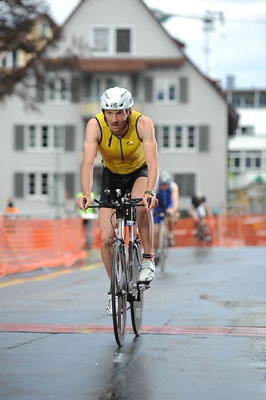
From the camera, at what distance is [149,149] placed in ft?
28.1

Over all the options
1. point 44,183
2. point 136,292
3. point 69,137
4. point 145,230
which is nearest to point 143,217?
point 145,230

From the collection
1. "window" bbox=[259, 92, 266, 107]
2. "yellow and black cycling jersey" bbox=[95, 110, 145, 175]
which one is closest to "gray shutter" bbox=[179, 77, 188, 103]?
"yellow and black cycling jersey" bbox=[95, 110, 145, 175]

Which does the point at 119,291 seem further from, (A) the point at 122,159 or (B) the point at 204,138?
A: (B) the point at 204,138

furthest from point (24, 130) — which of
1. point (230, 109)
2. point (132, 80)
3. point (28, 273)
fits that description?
point (28, 273)

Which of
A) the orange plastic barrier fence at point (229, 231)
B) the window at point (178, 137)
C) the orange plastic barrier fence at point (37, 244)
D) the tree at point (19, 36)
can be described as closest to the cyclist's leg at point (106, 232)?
the orange plastic barrier fence at point (37, 244)

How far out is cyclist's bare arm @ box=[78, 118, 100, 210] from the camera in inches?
328

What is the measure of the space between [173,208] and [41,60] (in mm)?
17184

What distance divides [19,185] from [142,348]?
59.2 meters

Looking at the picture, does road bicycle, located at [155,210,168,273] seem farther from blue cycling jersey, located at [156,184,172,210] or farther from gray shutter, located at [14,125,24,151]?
gray shutter, located at [14,125,24,151]

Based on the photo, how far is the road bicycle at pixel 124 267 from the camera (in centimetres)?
813

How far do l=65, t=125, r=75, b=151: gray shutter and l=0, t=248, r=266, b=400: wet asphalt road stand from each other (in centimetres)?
5151

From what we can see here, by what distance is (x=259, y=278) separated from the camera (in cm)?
1627

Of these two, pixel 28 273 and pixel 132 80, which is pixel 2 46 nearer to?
pixel 28 273

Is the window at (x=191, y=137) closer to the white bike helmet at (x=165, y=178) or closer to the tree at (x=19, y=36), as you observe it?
the tree at (x=19, y=36)
